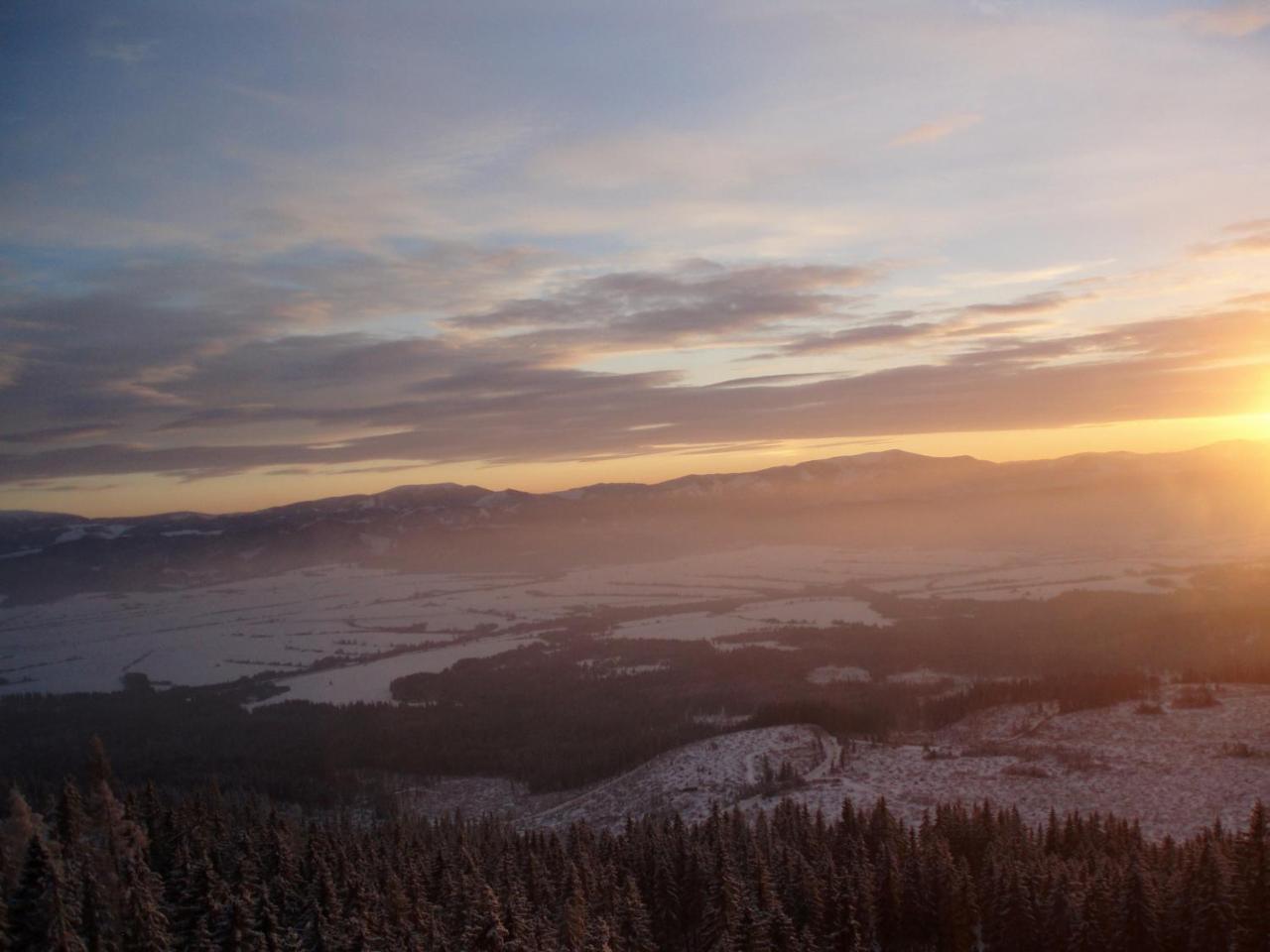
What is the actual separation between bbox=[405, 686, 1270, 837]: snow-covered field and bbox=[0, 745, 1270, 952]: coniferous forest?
6.55m

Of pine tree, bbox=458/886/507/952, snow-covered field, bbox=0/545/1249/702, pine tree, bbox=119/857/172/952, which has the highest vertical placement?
pine tree, bbox=119/857/172/952

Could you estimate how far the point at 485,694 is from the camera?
361ft

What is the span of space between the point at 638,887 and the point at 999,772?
2900 centimetres

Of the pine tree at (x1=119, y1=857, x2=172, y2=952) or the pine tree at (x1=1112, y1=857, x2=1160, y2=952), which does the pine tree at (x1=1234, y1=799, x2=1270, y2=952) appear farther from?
the pine tree at (x1=119, y1=857, x2=172, y2=952)

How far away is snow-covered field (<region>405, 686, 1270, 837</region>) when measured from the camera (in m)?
53.4

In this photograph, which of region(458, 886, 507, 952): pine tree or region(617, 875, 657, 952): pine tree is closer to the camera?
region(458, 886, 507, 952): pine tree

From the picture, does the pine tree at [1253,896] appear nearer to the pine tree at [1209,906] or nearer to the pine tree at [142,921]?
the pine tree at [1209,906]

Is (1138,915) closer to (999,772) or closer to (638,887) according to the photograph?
(638,887)

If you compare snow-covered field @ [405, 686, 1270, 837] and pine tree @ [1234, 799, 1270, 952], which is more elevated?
pine tree @ [1234, 799, 1270, 952]

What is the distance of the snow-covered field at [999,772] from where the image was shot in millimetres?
53438

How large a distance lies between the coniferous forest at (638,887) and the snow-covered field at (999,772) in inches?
258

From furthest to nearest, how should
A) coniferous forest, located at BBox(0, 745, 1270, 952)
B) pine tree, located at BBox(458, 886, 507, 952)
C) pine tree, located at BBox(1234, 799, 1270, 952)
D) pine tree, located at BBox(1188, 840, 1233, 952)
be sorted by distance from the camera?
pine tree, located at BBox(1188, 840, 1233, 952)
pine tree, located at BBox(1234, 799, 1270, 952)
pine tree, located at BBox(458, 886, 507, 952)
coniferous forest, located at BBox(0, 745, 1270, 952)

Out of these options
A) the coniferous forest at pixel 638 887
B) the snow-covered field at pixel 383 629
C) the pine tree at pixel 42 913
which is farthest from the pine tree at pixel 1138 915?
the snow-covered field at pixel 383 629

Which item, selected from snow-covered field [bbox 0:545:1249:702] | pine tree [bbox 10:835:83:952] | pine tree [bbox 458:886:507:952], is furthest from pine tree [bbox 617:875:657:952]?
snow-covered field [bbox 0:545:1249:702]
